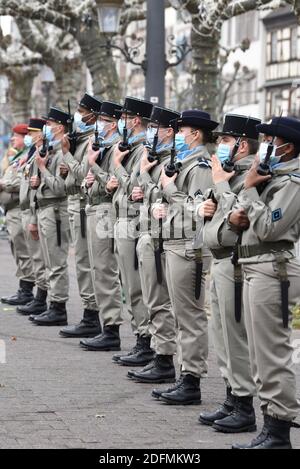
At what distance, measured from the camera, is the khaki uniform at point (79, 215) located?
12.7 m

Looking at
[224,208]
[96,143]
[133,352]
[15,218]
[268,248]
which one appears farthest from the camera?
[15,218]

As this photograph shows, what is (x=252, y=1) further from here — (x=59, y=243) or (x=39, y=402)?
(x=39, y=402)

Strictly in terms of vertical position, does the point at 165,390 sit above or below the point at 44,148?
below

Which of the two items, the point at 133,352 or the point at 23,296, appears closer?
the point at 133,352

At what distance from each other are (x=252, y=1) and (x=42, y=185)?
26.3ft

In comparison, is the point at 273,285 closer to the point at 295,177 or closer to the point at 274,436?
the point at 295,177

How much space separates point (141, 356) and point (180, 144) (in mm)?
2376

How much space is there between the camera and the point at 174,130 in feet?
32.2

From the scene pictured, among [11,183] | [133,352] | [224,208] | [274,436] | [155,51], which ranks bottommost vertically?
[133,352]

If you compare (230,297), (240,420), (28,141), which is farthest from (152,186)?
(28,141)

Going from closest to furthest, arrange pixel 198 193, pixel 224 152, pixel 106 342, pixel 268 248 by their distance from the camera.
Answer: pixel 268 248 → pixel 224 152 → pixel 198 193 → pixel 106 342

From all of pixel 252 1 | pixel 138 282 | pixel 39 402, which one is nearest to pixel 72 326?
pixel 138 282

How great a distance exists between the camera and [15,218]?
16094 mm
